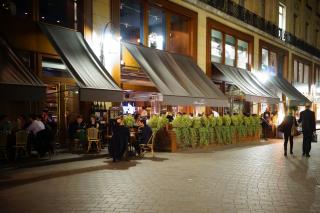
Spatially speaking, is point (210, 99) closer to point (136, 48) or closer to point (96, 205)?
point (136, 48)

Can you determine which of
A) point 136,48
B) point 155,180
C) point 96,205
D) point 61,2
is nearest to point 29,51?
point 61,2

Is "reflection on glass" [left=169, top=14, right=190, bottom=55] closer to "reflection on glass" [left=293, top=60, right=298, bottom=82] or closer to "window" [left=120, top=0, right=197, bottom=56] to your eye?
"window" [left=120, top=0, right=197, bottom=56]

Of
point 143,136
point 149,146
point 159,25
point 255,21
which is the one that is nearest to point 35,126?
point 143,136

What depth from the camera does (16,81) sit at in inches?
392

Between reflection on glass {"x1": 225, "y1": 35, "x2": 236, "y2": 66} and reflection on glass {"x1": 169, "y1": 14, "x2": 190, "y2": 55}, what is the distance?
3.99 m

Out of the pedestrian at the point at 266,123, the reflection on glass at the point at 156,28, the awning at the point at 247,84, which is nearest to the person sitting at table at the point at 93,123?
the reflection on glass at the point at 156,28

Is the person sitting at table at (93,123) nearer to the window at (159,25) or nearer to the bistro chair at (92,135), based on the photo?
the bistro chair at (92,135)

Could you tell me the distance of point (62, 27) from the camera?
1366 centimetres

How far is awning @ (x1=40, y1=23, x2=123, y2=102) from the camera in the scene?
38.3ft

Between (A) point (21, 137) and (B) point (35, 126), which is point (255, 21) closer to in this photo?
(B) point (35, 126)

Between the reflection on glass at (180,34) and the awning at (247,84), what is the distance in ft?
7.46

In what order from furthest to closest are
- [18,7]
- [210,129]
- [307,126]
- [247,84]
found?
[247,84] < [210,129] < [307,126] < [18,7]

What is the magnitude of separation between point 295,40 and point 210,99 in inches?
740

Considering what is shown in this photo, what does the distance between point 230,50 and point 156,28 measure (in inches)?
272
